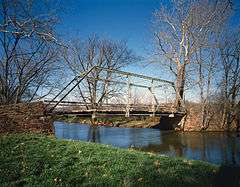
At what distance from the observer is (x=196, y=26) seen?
26.7 metres

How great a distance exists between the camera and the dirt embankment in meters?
12.1

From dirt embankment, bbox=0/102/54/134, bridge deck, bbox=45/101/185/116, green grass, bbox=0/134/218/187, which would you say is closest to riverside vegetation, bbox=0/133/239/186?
green grass, bbox=0/134/218/187

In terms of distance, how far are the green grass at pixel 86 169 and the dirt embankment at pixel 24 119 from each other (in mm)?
3636

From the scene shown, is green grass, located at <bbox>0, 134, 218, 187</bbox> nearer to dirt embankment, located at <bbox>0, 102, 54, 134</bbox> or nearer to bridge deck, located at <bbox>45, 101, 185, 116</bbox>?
dirt embankment, located at <bbox>0, 102, 54, 134</bbox>

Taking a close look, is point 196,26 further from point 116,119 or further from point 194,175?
point 194,175

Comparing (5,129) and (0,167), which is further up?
(5,129)

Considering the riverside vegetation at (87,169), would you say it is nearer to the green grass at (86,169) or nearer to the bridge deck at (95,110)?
the green grass at (86,169)

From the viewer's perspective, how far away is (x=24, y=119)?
13.0 metres

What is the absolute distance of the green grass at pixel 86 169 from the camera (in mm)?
5828

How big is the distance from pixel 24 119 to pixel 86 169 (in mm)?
7673

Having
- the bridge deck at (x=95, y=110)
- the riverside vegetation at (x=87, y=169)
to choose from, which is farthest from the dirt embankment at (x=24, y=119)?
the riverside vegetation at (x=87, y=169)

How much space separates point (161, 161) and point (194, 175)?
4.82 ft

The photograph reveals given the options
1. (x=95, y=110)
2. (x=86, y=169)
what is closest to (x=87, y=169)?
(x=86, y=169)

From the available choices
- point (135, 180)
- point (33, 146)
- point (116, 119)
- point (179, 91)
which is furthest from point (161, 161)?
point (116, 119)
